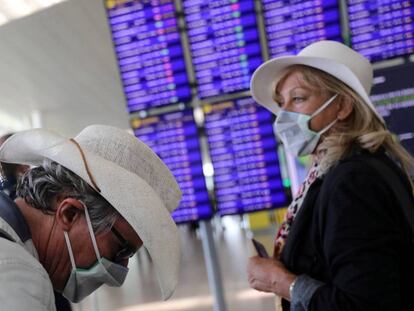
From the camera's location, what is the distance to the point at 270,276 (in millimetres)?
1563

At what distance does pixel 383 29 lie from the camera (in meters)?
2.72

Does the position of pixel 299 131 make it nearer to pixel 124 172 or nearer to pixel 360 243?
pixel 360 243

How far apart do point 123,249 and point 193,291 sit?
4.86 meters

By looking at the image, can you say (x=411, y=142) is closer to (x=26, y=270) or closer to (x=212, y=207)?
(x=212, y=207)

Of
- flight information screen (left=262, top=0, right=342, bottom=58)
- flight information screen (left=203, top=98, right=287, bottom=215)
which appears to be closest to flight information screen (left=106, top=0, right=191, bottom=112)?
flight information screen (left=203, top=98, right=287, bottom=215)

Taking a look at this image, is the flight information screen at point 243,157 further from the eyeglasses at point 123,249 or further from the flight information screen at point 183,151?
the eyeglasses at point 123,249

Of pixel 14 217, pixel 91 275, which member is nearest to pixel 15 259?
pixel 14 217

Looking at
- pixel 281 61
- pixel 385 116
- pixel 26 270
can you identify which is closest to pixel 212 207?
pixel 385 116

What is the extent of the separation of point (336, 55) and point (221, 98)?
1.24m

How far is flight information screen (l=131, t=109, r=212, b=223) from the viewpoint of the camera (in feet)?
9.65

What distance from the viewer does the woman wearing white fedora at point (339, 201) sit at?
4.31ft

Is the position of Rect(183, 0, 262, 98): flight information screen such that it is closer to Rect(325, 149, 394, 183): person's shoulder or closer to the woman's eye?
the woman's eye

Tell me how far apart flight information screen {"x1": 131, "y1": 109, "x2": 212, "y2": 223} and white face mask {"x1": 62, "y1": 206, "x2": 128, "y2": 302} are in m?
1.86

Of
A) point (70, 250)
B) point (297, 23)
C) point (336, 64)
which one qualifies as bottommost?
point (70, 250)
